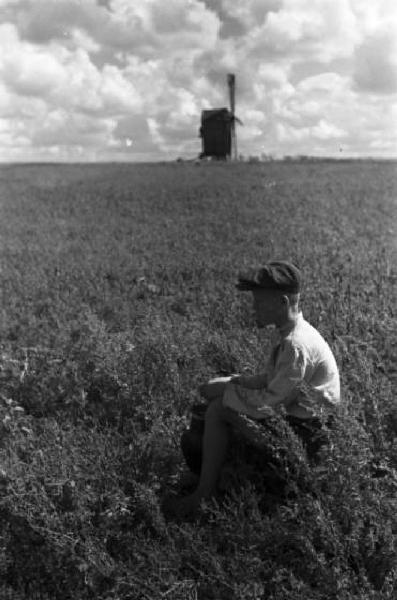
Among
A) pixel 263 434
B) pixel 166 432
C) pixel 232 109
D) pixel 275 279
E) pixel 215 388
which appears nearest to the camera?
pixel 263 434

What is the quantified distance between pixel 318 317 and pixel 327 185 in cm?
1639

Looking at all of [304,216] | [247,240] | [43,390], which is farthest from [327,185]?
[43,390]

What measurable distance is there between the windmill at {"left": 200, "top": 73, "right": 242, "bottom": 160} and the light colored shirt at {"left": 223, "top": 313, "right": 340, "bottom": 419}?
48383 millimetres

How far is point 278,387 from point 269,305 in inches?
16.8

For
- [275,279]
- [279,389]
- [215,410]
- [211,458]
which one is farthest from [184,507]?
→ [275,279]

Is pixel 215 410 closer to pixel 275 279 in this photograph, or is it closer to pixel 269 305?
pixel 269 305

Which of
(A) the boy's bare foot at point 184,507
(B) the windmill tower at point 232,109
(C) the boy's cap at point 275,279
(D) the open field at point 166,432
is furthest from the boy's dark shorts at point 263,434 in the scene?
(B) the windmill tower at point 232,109

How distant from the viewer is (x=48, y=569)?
9.22ft

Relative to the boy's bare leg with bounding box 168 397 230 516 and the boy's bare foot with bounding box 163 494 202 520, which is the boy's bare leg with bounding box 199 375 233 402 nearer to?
the boy's bare leg with bounding box 168 397 230 516

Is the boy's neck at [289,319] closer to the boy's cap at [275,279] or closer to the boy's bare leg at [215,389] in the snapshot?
the boy's cap at [275,279]

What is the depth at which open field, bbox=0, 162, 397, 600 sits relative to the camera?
8.77 feet

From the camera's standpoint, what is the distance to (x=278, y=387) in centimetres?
303

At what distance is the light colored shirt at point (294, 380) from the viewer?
3004 mm

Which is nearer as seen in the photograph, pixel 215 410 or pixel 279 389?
pixel 279 389
